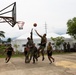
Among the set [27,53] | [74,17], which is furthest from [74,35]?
[27,53]

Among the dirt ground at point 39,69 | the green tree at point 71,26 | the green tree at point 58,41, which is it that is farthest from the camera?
the green tree at point 58,41

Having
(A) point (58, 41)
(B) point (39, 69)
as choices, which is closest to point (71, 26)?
(A) point (58, 41)

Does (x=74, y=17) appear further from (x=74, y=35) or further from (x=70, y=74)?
(x=70, y=74)

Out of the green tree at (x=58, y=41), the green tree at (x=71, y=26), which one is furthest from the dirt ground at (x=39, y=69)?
the green tree at (x=58, y=41)

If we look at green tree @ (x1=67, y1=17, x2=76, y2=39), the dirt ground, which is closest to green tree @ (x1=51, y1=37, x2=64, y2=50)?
green tree @ (x1=67, y1=17, x2=76, y2=39)

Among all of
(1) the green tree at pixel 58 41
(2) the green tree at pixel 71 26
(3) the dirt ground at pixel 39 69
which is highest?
(2) the green tree at pixel 71 26

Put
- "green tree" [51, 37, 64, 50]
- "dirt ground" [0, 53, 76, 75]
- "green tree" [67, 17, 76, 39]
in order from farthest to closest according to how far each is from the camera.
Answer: "green tree" [51, 37, 64, 50]
"green tree" [67, 17, 76, 39]
"dirt ground" [0, 53, 76, 75]

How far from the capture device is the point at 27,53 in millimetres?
19234

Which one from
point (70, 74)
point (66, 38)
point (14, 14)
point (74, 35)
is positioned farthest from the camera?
point (66, 38)

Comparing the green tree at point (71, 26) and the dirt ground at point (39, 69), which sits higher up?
the green tree at point (71, 26)

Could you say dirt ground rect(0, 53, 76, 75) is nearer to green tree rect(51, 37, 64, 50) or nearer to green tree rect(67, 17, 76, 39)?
green tree rect(67, 17, 76, 39)

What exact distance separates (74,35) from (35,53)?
24744mm

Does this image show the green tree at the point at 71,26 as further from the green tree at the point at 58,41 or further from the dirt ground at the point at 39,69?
the dirt ground at the point at 39,69

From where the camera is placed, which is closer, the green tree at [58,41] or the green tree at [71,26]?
the green tree at [71,26]
